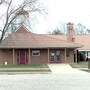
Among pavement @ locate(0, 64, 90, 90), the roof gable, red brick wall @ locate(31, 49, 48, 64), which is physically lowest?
pavement @ locate(0, 64, 90, 90)

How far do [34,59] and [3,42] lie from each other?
5.37 m

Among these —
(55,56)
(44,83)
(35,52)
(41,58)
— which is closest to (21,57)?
(35,52)

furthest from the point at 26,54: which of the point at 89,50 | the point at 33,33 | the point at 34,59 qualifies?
the point at 89,50

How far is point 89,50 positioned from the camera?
58.5 meters

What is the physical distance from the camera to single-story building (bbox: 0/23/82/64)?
48500 mm

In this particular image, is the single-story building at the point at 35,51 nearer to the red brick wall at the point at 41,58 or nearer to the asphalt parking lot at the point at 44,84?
the red brick wall at the point at 41,58

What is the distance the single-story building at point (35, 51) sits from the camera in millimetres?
48500

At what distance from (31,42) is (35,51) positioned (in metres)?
1.52

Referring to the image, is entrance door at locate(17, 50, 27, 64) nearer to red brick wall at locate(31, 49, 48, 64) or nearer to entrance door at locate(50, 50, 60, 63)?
red brick wall at locate(31, 49, 48, 64)

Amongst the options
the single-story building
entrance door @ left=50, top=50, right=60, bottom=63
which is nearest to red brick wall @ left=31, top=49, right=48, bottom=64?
the single-story building

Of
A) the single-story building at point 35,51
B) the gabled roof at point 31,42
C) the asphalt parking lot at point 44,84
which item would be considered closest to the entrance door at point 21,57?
the single-story building at point 35,51

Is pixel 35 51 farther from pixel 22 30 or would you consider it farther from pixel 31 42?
pixel 22 30

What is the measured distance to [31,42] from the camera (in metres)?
50.0

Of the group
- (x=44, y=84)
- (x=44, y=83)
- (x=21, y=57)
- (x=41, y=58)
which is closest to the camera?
(x=44, y=84)
